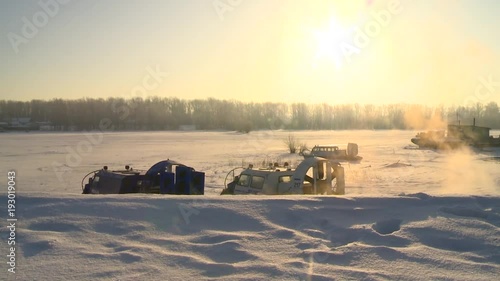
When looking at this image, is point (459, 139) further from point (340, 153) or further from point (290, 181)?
point (290, 181)

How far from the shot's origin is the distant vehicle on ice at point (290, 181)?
40.1ft

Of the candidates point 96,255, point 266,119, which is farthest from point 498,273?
point 266,119

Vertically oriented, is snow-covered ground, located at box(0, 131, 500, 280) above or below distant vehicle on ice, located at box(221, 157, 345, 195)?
above

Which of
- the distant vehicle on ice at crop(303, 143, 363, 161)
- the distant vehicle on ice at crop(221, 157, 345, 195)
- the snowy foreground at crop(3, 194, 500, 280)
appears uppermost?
the snowy foreground at crop(3, 194, 500, 280)

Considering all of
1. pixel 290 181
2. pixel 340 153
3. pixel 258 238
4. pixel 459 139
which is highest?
pixel 258 238

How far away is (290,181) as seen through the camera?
12.4 meters

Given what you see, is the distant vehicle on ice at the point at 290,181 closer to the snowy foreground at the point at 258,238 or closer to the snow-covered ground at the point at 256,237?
the snow-covered ground at the point at 256,237

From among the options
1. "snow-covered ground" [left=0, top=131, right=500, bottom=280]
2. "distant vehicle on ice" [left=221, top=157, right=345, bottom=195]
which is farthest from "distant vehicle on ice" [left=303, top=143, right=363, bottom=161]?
"snow-covered ground" [left=0, top=131, right=500, bottom=280]

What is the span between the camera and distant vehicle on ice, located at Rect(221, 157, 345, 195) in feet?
40.1

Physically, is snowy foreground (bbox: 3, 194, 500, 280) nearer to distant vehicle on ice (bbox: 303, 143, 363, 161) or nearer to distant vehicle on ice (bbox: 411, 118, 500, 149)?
distant vehicle on ice (bbox: 303, 143, 363, 161)

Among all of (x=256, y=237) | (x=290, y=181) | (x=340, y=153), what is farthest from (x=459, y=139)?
(x=256, y=237)

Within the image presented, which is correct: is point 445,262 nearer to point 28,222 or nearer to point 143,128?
point 28,222

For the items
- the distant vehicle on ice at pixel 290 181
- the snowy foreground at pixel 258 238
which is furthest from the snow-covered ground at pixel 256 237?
the distant vehicle on ice at pixel 290 181

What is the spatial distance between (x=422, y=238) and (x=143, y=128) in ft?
359
